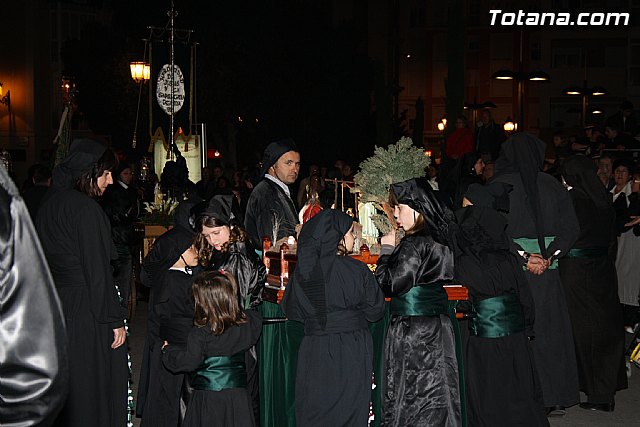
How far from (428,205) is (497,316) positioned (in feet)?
3.43

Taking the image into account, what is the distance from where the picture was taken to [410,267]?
6309mm

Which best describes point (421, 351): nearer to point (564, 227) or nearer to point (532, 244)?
point (532, 244)

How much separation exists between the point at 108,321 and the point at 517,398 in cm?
298

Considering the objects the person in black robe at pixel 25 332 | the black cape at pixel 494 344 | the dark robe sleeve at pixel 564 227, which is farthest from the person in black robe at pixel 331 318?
the person in black robe at pixel 25 332

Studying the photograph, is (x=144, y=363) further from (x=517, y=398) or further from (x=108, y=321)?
(x=517, y=398)

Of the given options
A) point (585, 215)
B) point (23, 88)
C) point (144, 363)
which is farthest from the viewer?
point (23, 88)

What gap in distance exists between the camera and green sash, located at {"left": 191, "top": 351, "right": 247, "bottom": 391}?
573 centimetres

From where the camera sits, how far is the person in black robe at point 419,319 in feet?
20.9

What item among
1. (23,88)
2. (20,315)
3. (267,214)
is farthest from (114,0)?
(20,315)

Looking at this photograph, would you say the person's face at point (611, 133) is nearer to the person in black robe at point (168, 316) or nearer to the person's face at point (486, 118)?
the person's face at point (486, 118)

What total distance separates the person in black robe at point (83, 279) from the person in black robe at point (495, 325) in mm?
2490

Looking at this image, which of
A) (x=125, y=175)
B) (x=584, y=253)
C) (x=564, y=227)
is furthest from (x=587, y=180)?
(x=125, y=175)

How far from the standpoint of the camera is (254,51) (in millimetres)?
37812

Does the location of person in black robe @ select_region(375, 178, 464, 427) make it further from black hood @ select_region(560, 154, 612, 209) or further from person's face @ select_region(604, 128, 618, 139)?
person's face @ select_region(604, 128, 618, 139)
